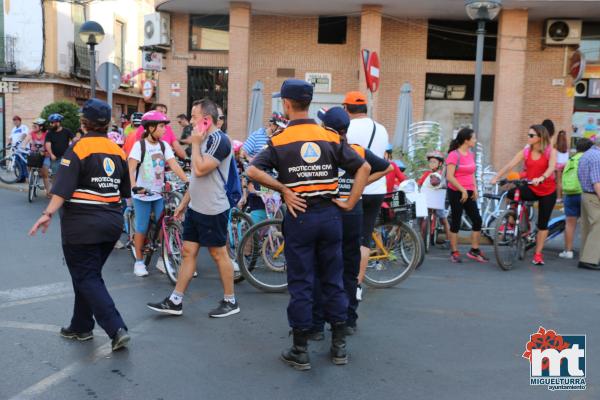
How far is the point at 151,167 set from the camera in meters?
6.84

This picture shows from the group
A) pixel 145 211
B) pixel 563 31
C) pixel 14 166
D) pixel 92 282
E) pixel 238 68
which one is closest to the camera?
pixel 92 282

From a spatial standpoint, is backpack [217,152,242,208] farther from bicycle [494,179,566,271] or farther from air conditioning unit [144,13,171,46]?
air conditioning unit [144,13,171,46]

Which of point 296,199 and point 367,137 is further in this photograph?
point 367,137

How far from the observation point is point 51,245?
28.2 ft

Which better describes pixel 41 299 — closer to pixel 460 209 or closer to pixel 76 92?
pixel 460 209

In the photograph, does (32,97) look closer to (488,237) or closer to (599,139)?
(488,237)

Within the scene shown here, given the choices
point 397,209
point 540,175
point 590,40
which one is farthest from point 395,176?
point 590,40

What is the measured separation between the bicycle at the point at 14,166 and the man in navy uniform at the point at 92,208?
41.2 feet

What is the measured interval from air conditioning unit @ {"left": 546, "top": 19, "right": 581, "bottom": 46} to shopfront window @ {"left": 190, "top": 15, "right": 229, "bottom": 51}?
1055cm

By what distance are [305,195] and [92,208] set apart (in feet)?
5.15

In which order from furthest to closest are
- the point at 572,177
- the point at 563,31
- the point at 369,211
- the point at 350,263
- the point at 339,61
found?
the point at 339,61 → the point at 563,31 → the point at 572,177 → the point at 369,211 → the point at 350,263

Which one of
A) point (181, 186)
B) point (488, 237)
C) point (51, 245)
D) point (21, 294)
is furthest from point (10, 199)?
point (488, 237)

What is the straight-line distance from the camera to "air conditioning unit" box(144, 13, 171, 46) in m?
19.9

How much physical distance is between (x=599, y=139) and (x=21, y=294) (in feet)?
24.8
